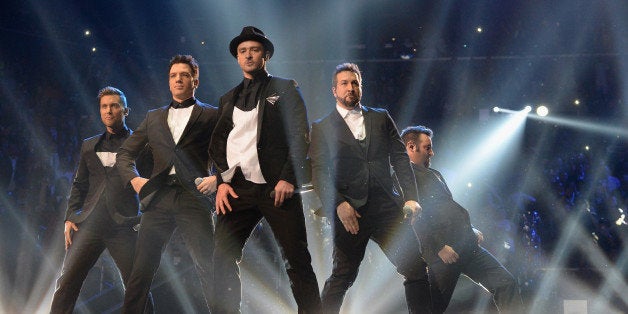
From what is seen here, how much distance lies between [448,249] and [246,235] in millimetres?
1948

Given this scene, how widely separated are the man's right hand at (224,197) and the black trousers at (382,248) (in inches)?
31.4

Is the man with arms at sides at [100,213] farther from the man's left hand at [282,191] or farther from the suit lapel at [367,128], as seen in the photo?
the suit lapel at [367,128]

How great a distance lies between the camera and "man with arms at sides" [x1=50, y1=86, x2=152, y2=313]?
4.55 metres

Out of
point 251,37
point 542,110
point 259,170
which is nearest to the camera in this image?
point 259,170

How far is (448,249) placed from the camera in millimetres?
4984

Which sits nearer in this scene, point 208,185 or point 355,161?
point 208,185

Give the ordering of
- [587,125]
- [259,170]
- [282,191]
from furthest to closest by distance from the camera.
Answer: [587,125] → [259,170] → [282,191]

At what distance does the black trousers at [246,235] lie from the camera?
3588mm

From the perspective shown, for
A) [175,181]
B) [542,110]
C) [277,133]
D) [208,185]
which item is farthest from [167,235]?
[542,110]

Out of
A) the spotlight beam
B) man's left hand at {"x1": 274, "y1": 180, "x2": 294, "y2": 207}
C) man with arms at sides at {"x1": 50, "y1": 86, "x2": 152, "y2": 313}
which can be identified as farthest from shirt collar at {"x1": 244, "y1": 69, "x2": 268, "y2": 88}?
the spotlight beam

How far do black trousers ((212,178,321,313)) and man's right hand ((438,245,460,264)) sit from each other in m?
1.67

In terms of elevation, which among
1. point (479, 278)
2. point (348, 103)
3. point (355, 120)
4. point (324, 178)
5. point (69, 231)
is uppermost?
point (348, 103)

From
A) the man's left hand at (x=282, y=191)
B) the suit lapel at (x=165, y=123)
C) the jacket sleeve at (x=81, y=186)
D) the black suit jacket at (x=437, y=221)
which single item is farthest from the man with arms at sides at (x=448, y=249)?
the jacket sleeve at (x=81, y=186)

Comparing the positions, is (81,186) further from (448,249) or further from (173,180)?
(448,249)
